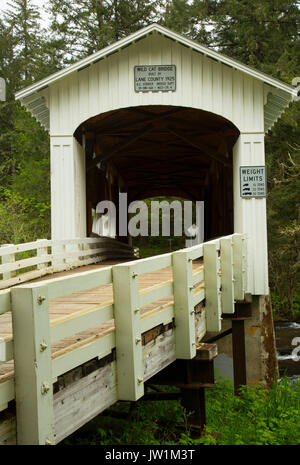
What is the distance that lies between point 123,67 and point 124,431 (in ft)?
22.0

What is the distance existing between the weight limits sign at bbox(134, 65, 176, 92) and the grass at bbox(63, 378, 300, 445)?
5674 mm

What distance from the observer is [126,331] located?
12.8 ft

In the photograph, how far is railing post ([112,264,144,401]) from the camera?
3896 mm

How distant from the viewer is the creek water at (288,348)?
15476 mm

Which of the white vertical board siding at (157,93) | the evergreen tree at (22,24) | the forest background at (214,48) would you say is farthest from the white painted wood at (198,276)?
the evergreen tree at (22,24)

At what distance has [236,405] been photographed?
29.4 feet

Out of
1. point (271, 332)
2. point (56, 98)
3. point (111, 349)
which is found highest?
Result: point (56, 98)

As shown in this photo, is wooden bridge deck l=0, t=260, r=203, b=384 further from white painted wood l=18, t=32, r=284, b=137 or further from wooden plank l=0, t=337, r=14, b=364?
white painted wood l=18, t=32, r=284, b=137

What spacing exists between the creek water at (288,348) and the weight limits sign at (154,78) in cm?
724

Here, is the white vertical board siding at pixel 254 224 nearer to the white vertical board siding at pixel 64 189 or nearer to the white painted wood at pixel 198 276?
the white vertical board siding at pixel 64 189

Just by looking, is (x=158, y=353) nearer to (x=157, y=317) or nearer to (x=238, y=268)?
(x=157, y=317)

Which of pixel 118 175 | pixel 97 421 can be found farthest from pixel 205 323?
pixel 118 175

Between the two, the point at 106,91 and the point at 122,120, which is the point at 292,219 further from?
the point at 106,91

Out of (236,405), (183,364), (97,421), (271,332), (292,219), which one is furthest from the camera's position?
(292,219)
